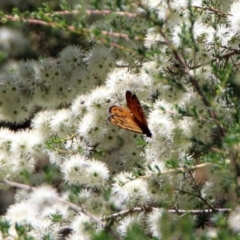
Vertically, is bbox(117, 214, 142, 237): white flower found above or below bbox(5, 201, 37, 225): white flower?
above

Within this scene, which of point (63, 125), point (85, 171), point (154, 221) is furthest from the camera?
point (63, 125)

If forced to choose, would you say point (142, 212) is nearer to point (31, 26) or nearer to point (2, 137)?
point (2, 137)

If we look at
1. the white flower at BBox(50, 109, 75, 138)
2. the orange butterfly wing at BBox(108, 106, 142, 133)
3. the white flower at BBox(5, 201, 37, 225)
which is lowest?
the white flower at BBox(5, 201, 37, 225)

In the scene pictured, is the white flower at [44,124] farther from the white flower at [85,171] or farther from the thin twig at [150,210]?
the thin twig at [150,210]

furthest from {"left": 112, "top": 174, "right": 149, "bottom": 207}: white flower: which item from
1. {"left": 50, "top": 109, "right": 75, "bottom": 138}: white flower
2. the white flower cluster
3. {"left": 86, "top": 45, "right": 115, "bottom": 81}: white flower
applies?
{"left": 86, "top": 45, "right": 115, "bottom": 81}: white flower

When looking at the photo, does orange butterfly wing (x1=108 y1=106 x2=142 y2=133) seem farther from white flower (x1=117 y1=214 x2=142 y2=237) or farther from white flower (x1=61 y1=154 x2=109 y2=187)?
white flower (x1=117 y1=214 x2=142 y2=237)

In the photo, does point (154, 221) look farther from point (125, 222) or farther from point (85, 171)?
point (85, 171)

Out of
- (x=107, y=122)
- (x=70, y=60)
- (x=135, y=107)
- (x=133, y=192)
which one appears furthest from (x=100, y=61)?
(x=133, y=192)
